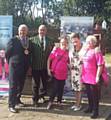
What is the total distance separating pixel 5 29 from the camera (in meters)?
10.7

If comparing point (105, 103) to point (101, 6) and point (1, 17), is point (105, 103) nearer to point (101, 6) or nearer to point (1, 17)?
point (1, 17)

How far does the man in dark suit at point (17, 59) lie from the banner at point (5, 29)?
3.90 feet

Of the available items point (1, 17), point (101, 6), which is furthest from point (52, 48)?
point (101, 6)

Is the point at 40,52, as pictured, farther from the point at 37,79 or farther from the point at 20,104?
the point at 20,104

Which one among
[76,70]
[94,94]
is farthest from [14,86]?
[94,94]

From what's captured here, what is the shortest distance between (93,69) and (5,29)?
2811 millimetres

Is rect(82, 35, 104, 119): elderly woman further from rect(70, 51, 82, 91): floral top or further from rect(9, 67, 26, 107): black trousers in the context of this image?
rect(9, 67, 26, 107): black trousers

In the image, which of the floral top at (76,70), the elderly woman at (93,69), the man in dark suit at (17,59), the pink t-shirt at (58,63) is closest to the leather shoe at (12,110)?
the man in dark suit at (17,59)

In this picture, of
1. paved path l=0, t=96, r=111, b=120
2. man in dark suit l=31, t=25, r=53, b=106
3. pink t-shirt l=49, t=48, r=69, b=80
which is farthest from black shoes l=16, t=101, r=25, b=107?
pink t-shirt l=49, t=48, r=69, b=80

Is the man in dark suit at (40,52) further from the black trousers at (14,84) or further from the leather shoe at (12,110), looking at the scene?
the leather shoe at (12,110)

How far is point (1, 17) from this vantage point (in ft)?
35.0

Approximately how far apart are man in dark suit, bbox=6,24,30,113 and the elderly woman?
4.37 ft

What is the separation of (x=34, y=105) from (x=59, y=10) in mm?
51690

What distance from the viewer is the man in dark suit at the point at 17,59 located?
368 inches
